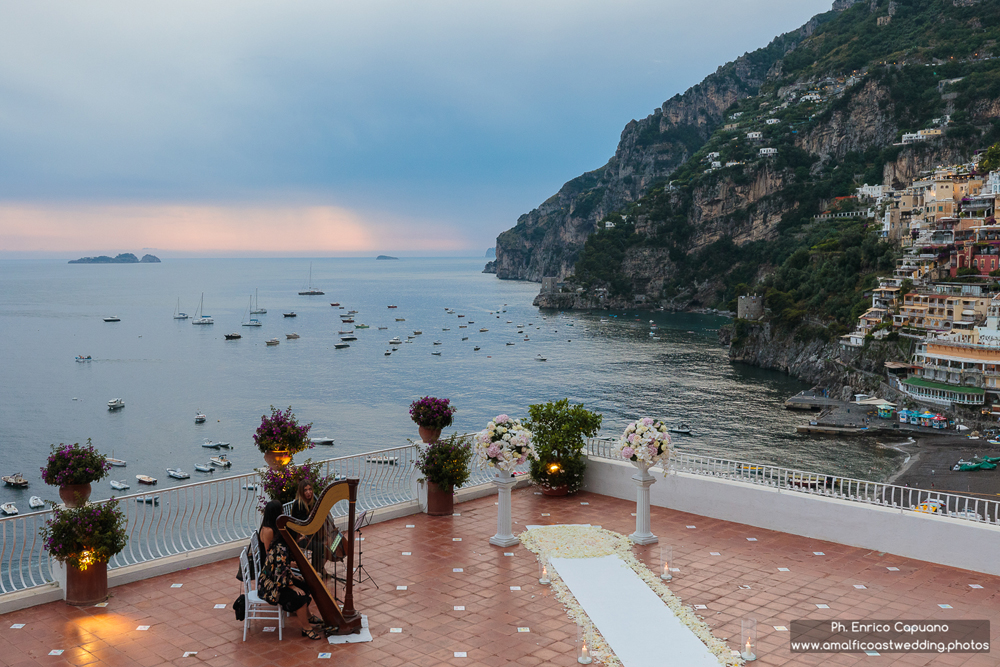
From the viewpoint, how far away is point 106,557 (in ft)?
22.7

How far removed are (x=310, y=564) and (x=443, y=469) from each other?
3.62 metres

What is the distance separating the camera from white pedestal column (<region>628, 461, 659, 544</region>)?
8.84 metres

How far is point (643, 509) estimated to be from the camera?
8945 mm

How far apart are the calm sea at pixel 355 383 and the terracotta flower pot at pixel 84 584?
30146 mm

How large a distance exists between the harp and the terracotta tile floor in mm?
240

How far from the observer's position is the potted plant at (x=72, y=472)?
693 centimetres

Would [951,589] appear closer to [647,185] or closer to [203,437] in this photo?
[203,437]

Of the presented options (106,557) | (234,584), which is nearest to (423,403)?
(234,584)

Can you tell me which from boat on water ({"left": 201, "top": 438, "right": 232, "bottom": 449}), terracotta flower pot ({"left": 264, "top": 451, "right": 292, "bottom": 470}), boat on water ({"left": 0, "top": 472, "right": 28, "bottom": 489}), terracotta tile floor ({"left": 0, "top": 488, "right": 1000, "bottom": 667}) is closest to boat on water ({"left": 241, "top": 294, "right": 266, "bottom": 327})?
boat on water ({"left": 201, "top": 438, "right": 232, "bottom": 449})

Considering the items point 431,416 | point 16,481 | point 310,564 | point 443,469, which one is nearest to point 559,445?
point 443,469

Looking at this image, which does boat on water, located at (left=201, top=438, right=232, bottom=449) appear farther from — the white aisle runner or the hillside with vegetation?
the hillside with vegetation

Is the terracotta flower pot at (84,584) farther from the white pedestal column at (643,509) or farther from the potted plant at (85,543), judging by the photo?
the white pedestal column at (643,509)

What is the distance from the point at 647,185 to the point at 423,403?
19307 cm

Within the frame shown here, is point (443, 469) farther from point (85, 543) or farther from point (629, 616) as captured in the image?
point (85, 543)
